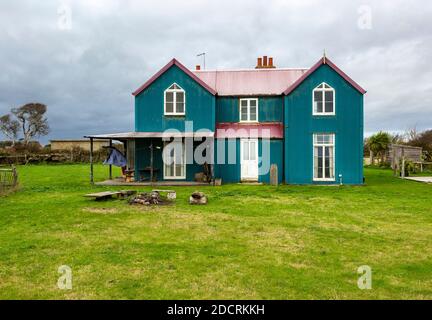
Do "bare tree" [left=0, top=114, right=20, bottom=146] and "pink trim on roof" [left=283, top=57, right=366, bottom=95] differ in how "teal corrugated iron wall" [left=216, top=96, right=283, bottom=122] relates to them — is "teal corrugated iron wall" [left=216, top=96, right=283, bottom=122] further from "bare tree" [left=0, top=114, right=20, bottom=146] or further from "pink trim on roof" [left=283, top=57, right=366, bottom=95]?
"bare tree" [left=0, top=114, right=20, bottom=146]

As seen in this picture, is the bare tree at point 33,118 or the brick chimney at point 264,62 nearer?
the brick chimney at point 264,62

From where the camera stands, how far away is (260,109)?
21938 millimetres

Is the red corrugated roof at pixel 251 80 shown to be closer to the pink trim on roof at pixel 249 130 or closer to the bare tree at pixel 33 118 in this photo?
the pink trim on roof at pixel 249 130

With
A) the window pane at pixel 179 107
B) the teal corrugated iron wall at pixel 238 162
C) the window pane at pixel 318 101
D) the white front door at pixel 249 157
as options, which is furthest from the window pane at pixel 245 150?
the window pane at pixel 318 101

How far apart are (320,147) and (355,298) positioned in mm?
16562

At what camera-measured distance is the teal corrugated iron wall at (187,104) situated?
2106 centimetres

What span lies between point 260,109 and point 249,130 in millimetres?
1764

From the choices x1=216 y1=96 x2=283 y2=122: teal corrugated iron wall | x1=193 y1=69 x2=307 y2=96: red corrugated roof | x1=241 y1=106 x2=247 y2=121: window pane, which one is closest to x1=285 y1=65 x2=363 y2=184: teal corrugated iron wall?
x1=216 y1=96 x2=283 y2=122: teal corrugated iron wall

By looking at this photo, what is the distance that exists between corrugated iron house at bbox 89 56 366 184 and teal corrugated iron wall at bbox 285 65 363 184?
54 mm

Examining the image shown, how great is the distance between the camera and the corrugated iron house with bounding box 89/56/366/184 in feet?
66.8

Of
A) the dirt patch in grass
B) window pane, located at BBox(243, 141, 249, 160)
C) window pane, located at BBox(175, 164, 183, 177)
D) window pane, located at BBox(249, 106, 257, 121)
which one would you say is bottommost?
the dirt patch in grass

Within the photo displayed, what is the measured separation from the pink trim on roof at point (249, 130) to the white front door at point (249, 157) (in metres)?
0.44

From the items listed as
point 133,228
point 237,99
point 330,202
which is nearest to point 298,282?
point 133,228

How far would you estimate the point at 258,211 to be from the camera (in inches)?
441
